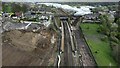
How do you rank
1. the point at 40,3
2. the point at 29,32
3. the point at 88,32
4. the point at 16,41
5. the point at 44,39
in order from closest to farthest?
the point at 16,41
the point at 44,39
the point at 29,32
the point at 88,32
the point at 40,3

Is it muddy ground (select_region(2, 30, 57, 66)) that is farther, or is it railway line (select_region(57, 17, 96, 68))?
railway line (select_region(57, 17, 96, 68))

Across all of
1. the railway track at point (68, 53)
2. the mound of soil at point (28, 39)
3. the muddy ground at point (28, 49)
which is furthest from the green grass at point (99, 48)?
the mound of soil at point (28, 39)

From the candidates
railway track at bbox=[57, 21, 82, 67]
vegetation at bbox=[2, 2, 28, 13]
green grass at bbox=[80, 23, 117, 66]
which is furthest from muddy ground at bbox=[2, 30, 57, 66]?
vegetation at bbox=[2, 2, 28, 13]

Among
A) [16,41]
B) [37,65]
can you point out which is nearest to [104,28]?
[16,41]

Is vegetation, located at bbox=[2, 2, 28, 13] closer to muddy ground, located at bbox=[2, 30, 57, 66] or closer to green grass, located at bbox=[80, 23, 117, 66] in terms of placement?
muddy ground, located at bbox=[2, 30, 57, 66]

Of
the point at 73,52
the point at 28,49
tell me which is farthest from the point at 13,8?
the point at 73,52

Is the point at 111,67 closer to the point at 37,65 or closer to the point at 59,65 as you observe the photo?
the point at 59,65

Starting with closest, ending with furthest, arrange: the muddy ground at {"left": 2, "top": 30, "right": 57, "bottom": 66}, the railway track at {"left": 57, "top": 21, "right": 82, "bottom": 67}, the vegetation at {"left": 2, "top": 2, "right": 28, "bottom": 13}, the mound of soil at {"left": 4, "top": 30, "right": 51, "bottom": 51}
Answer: the muddy ground at {"left": 2, "top": 30, "right": 57, "bottom": 66} → the railway track at {"left": 57, "top": 21, "right": 82, "bottom": 67} → the mound of soil at {"left": 4, "top": 30, "right": 51, "bottom": 51} → the vegetation at {"left": 2, "top": 2, "right": 28, "bottom": 13}

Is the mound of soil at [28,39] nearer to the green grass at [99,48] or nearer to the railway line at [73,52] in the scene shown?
the railway line at [73,52]

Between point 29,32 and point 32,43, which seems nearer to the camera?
point 32,43

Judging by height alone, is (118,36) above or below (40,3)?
above
